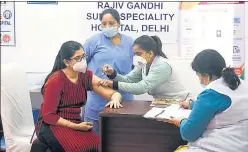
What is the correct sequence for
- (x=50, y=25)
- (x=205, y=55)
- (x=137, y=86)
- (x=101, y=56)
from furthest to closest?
(x=50, y=25) < (x=101, y=56) < (x=137, y=86) < (x=205, y=55)

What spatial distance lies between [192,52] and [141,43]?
859 millimetres

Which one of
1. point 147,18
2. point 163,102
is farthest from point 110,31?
point 163,102

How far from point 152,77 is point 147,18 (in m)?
0.97

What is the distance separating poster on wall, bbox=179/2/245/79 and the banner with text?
82 mm

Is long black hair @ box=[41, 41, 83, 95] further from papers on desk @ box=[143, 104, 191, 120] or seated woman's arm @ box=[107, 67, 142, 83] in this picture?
papers on desk @ box=[143, 104, 191, 120]

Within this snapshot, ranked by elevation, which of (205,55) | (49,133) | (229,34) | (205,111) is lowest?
A: (49,133)

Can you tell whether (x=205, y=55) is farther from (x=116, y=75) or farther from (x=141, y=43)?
(x=116, y=75)

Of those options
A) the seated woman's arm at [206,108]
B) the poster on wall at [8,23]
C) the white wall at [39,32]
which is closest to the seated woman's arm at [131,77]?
the white wall at [39,32]

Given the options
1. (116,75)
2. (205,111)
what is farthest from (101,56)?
(205,111)

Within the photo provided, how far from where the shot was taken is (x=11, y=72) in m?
2.75

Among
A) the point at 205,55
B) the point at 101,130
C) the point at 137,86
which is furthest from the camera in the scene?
the point at 137,86

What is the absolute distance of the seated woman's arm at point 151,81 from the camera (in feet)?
8.36

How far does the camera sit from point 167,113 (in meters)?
2.12

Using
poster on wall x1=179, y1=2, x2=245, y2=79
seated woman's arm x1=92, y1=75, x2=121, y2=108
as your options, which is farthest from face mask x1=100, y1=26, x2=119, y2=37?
poster on wall x1=179, y1=2, x2=245, y2=79
